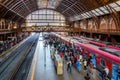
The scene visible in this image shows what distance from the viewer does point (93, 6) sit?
44.9 m

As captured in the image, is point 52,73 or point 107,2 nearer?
point 52,73

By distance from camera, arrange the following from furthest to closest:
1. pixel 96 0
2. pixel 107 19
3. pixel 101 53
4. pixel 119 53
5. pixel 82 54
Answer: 1. pixel 107 19
2. pixel 96 0
3. pixel 82 54
4. pixel 101 53
5. pixel 119 53

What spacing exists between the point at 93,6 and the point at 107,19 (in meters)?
4.45

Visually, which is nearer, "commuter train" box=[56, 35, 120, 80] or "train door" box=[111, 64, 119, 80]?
"train door" box=[111, 64, 119, 80]

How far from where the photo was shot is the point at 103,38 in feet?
150

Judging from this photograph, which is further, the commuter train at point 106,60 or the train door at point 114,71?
the commuter train at point 106,60

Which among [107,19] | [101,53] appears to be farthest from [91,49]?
[107,19]

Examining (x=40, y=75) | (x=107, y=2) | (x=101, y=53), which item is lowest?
(x=40, y=75)

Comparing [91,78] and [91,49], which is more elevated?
[91,49]

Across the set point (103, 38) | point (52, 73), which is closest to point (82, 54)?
point (52, 73)

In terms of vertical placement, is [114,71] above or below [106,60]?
below

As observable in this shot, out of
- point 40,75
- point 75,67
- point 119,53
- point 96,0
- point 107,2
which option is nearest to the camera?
point 119,53

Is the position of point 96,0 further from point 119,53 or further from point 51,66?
point 119,53

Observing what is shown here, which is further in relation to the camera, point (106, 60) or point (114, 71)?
point (106, 60)
